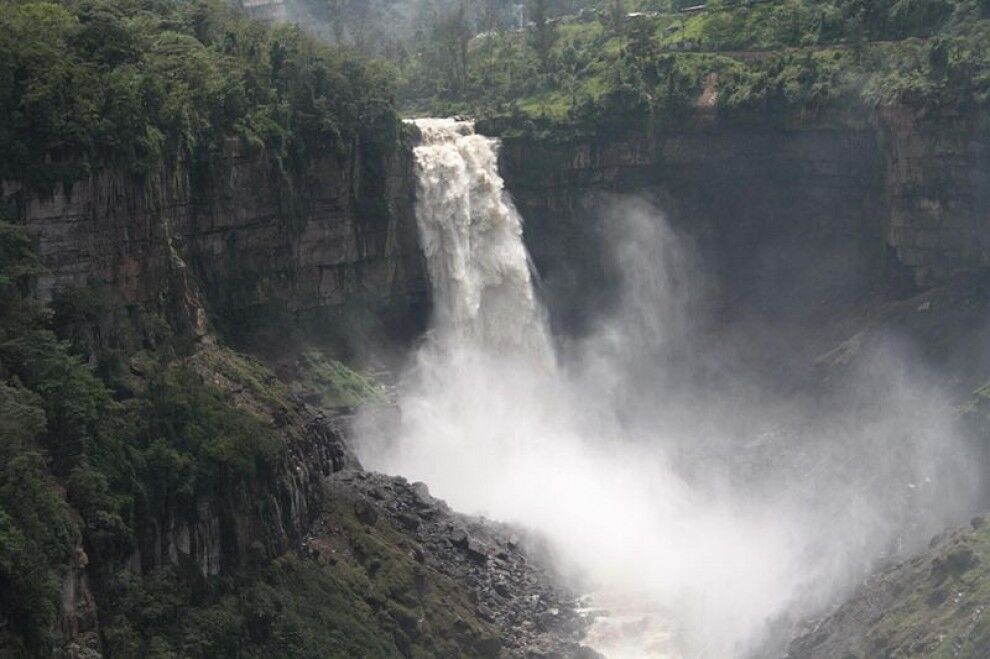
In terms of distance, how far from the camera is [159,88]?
78.1 metres

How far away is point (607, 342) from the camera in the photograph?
357 feet

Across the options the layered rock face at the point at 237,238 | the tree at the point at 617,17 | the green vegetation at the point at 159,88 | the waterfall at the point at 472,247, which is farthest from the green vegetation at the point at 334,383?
the tree at the point at 617,17

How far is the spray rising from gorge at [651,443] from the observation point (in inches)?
3248

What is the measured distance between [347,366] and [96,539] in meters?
32.1

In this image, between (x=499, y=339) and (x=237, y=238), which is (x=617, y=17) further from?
(x=237, y=238)

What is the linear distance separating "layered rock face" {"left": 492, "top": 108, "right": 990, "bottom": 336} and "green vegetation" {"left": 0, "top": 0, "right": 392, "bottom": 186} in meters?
14.6

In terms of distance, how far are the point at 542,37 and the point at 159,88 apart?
177 feet

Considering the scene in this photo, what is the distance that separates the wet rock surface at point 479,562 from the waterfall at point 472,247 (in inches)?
771

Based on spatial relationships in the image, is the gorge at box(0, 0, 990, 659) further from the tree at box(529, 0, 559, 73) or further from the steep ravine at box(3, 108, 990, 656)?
the tree at box(529, 0, 559, 73)

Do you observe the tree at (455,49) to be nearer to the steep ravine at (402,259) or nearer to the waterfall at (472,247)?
the waterfall at (472,247)

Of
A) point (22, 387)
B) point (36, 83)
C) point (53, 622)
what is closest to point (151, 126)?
point (36, 83)

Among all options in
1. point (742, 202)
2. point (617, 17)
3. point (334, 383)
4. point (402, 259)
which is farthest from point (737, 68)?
point (334, 383)

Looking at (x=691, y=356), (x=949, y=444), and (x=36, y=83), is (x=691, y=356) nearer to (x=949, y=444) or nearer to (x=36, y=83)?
(x=949, y=444)

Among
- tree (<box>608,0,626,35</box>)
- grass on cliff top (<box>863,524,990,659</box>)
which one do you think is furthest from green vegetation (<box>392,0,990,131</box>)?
grass on cliff top (<box>863,524,990,659</box>)
